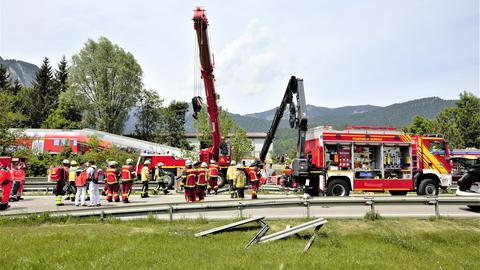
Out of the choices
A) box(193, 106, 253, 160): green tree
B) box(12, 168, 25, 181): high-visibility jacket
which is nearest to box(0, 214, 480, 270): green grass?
box(12, 168, 25, 181): high-visibility jacket

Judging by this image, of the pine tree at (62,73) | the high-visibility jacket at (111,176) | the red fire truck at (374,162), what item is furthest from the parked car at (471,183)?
the pine tree at (62,73)

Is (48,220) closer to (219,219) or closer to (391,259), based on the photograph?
(219,219)

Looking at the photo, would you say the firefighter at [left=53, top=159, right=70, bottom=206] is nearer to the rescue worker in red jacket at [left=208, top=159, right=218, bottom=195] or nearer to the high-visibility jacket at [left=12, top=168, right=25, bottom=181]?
the high-visibility jacket at [left=12, top=168, right=25, bottom=181]

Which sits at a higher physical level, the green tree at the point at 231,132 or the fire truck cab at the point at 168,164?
the green tree at the point at 231,132

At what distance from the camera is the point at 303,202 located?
1067cm

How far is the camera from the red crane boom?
766 inches

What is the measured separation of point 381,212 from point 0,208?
12.6 meters

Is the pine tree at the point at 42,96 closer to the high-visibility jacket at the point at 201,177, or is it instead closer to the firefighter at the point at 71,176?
the firefighter at the point at 71,176

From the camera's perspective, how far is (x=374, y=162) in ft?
56.9

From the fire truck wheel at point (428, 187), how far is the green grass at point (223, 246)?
21.8 feet

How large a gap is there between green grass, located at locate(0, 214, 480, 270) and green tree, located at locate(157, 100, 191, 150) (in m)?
56.3

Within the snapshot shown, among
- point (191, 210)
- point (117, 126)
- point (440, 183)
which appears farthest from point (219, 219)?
point (117, 126)

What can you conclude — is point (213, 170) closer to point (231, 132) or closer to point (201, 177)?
point (201, 177)

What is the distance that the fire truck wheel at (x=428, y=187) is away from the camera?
17.1 m
